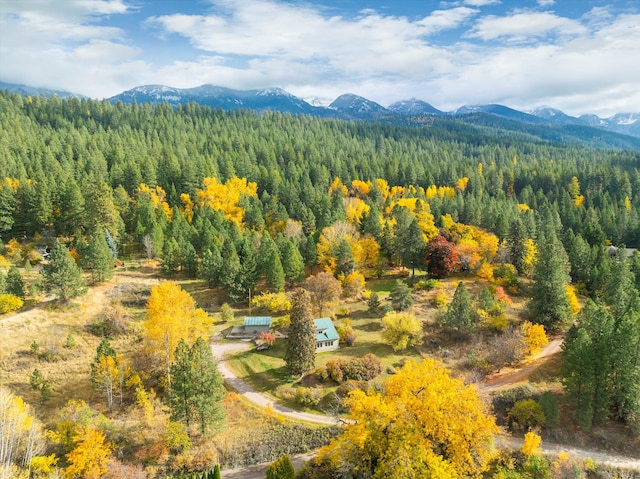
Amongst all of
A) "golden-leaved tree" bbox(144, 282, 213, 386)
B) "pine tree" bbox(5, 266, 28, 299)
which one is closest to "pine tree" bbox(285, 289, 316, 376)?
"golden-leaved tree" bbox(144, 282, 213, 386)

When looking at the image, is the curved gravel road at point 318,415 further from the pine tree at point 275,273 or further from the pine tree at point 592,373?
the pine tree at point 275,273

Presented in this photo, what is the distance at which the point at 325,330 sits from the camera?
5353 cm

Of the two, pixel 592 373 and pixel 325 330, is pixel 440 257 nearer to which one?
pixel 325 330

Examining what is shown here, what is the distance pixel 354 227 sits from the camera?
84.9 m

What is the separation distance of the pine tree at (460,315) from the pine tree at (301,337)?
19.9 meters

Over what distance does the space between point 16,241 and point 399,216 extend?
229 feet

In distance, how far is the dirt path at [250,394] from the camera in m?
40.2

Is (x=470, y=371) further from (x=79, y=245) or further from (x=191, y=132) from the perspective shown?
(x=191, y=132)

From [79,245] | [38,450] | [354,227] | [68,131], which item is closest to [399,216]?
[354,227]

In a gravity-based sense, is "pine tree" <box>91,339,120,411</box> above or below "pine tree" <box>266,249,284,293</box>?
below

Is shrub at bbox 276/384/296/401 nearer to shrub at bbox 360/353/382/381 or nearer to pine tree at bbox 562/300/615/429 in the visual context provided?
shrub at bbox 360/353/382/381

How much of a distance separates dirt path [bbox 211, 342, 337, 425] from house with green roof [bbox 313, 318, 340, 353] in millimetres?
9177

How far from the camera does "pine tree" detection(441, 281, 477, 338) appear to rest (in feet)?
173

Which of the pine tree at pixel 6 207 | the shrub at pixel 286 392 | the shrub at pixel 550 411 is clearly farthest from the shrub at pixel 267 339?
the pine tree at pixel 6 207
